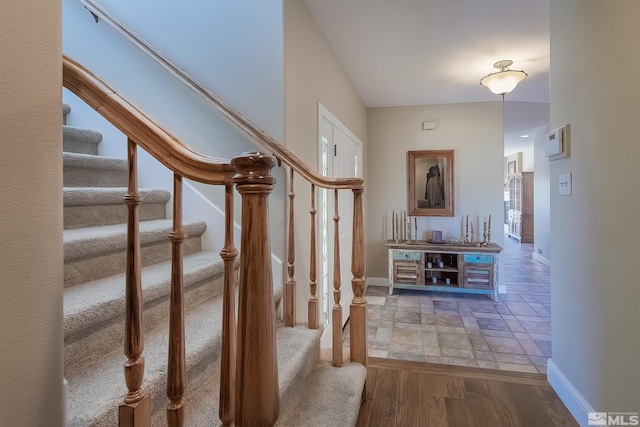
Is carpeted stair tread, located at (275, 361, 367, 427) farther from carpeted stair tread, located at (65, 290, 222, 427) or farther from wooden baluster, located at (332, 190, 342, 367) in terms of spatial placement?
carpeted stair tread, located at (65, 290, 222, 427)

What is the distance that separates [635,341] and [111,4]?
343 centimetres

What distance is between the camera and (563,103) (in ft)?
6.36

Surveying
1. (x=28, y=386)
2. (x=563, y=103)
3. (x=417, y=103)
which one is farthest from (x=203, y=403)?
(x=417, y=103)

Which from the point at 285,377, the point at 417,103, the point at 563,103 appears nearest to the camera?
the point at 285,377

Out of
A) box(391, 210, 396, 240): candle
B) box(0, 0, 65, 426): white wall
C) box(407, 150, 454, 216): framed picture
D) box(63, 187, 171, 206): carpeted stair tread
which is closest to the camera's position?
box(0, 0, 65, 426): white wall

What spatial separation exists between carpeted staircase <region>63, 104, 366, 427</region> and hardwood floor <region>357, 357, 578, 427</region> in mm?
441

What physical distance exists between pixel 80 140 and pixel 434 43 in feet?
9.17

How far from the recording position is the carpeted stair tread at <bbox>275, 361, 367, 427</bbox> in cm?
133

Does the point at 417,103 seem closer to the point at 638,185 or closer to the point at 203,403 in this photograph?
the point at 638,185

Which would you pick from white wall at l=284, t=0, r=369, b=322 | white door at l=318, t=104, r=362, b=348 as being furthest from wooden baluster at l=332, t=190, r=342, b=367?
white door at l=318, t=104, r=362, b=348

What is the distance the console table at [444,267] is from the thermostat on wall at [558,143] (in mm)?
2184

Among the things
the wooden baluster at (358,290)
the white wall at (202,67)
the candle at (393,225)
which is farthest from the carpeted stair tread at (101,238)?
the candle at (393,225)

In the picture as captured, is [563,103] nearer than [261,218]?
No

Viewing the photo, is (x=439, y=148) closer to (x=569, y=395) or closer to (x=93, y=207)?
(x=569, y=395)
